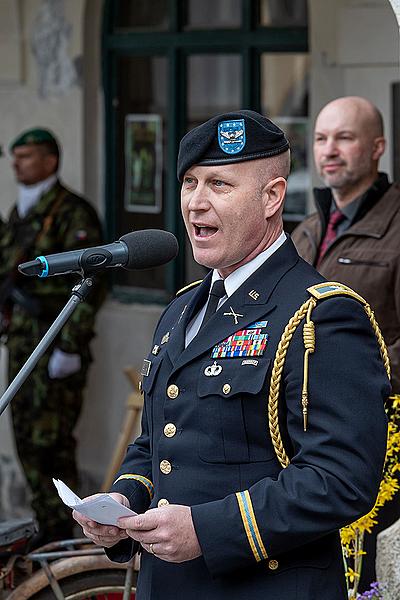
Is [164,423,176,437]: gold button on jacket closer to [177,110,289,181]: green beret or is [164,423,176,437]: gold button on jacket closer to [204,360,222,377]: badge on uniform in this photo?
[204,360,222,377]: badge on uniform

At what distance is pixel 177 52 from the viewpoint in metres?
6.48

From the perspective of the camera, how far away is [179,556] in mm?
2344

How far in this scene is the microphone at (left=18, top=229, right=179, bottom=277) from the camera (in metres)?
2.50

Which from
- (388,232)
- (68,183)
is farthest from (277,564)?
(68,183)

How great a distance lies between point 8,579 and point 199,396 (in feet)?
4.60

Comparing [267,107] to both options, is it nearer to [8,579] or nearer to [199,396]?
[8,579]

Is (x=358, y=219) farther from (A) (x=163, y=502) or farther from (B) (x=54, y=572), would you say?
(A) (x=163, y=502)

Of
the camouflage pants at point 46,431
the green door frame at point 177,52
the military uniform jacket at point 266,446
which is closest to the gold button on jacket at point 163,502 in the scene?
the military uniform jacket at point 266,446

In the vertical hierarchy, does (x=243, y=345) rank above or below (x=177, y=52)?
below

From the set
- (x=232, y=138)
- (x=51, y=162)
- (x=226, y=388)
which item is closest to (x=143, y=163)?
(x=51, y=162)

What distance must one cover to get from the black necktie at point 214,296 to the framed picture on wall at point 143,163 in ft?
13.4

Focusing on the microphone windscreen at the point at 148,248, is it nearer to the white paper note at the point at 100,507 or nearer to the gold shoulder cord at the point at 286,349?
the gold shoulder cord at the point at 286,349

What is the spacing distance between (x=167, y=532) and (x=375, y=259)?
2.07m

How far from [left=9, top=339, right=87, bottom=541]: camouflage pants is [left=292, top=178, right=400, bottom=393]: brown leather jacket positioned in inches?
78.4
